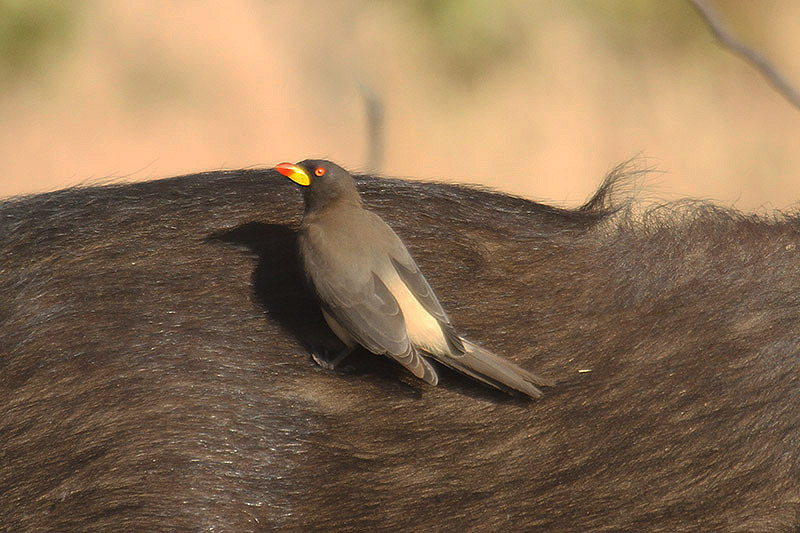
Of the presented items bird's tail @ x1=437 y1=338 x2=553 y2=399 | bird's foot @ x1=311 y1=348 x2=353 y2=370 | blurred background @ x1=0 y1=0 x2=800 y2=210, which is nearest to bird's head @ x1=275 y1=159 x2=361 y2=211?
bird's foot @ x1=311 y1=348 x2=353 y2=370

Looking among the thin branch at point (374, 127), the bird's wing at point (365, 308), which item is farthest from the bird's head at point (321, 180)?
the thin branch at point (374, 127)

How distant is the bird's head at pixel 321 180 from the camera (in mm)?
2689

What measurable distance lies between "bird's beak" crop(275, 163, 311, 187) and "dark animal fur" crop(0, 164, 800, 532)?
0.24m

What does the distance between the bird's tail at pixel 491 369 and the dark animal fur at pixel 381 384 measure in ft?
0.18

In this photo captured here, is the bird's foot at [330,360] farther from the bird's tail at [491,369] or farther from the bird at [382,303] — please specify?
the bird's tail at [491,369]

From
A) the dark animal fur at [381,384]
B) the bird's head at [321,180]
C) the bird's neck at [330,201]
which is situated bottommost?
the dark animal fur at [381,384]

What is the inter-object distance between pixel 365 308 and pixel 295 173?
17.1 inches

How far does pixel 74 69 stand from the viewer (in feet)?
24.0

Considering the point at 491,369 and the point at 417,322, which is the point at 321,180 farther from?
the point at 491,369

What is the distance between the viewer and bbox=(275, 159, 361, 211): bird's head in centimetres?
269

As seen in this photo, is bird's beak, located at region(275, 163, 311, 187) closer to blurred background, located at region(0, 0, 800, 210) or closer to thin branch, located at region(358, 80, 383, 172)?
thin branch, located at region(358, 80, 383, 172)

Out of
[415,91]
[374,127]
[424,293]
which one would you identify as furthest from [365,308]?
[415,91]

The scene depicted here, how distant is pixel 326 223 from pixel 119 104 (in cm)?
505

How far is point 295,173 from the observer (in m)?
2.70
